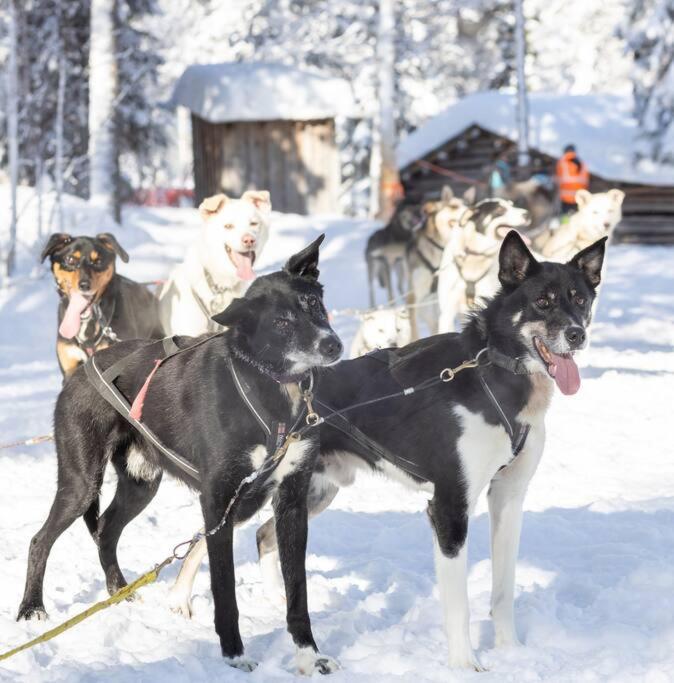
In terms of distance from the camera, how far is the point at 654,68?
22312 millimetres

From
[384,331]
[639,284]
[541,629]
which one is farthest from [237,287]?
[639,284]

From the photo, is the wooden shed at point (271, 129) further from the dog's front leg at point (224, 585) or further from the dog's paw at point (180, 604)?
the dog's front leg at point (224, 585)

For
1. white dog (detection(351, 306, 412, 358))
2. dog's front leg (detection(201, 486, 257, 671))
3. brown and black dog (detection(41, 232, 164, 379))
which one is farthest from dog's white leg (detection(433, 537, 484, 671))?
white dog (detection(351, 306, 412, 358))

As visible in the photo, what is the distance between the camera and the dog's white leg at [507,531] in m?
3.91

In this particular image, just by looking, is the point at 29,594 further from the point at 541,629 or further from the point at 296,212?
the point at 296,212

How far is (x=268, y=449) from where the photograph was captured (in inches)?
143

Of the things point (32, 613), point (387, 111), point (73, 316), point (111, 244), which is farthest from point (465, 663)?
point (387, 111)

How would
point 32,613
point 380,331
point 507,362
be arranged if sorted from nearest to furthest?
point 507,362, point 32,613, point 380,331

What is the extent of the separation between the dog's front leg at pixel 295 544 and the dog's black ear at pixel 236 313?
57 centimetres

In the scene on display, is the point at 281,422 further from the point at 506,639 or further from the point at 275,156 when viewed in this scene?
the point at 275,156

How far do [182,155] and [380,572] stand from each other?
66.7 meters

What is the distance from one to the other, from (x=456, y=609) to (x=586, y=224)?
6507 mm

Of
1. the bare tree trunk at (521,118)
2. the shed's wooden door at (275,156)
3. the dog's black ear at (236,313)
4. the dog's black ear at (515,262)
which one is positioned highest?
the dog's black ear at (515,262)

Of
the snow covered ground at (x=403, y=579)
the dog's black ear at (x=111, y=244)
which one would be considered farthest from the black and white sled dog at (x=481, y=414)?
the dog's black ear at (x=111, y=244)
